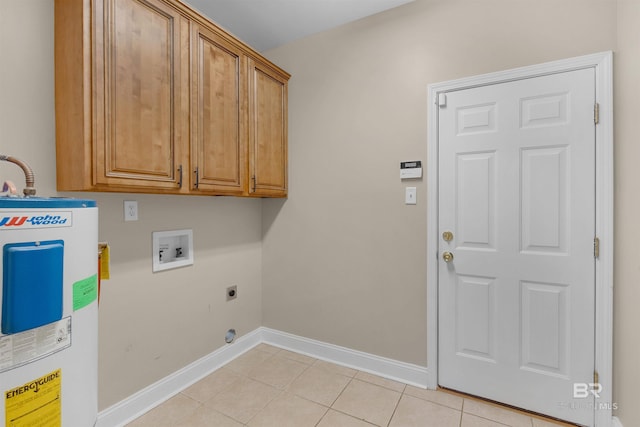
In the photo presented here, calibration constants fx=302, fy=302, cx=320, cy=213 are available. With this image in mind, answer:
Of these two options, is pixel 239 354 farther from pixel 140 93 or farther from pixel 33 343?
pixel 140 93

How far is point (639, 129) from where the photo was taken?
1.38 metres

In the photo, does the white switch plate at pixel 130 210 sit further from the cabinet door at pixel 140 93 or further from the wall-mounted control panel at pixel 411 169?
the wall-mounted control panel at pixel 411 169

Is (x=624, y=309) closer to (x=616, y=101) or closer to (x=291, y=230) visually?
(x=616, y=101)

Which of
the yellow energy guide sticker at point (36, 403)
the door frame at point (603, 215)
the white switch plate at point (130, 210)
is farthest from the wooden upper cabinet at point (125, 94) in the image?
the door frame at point (603, 215)

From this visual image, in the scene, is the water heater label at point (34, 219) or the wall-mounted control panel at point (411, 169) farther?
the wall-mounted control panel at point (411, 169)

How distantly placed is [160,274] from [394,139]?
1.81 m

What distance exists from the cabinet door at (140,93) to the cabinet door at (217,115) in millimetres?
80

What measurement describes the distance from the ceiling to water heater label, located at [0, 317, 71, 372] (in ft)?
6.98

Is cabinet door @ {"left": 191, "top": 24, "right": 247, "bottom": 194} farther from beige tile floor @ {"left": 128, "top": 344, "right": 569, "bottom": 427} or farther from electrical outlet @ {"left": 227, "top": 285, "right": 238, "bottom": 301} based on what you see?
beige tile floor @ {"left": 128, "top": 344, "right": 569, "bottom": 427}

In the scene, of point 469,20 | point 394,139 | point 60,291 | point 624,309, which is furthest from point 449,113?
point 60,291

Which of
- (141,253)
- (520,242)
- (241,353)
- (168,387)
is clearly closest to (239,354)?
(241,353)

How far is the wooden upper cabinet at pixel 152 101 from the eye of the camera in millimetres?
1332

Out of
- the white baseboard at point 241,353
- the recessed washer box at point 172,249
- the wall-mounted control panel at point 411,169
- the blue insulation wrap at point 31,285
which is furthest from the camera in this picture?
the wall-mounted control panel at point 411,169

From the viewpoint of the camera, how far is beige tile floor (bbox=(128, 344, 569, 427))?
5.68 ft
